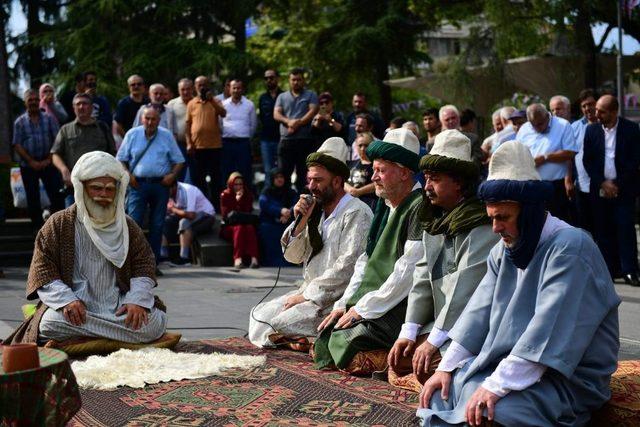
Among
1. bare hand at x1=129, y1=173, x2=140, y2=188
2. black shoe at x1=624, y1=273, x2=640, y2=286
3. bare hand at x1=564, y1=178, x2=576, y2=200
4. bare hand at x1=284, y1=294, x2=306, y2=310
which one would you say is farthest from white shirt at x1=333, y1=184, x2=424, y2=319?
bare hand at x1=129, y1=173, x2=140, y2=188

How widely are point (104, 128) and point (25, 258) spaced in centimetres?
229

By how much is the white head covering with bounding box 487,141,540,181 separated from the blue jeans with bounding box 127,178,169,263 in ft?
26.7

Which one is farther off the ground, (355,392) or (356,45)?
(356,45)

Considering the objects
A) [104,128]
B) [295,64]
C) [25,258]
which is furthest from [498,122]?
[295,64]

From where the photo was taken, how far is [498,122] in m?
14.2

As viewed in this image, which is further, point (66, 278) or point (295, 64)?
point (295, 64)

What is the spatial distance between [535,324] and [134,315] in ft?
12.1

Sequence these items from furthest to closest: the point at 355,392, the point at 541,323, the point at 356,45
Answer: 1. the point at 356,45
2. the point at 355,392
3. the point at 541,323

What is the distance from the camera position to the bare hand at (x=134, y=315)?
808cm

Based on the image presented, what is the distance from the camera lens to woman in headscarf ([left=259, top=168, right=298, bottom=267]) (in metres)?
14.1

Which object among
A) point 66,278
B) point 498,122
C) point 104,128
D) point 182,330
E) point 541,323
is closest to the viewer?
point 541,323

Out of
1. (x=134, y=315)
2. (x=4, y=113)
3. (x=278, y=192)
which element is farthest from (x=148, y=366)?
(x=4, y=113)

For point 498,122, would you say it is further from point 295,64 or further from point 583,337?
point 295,64

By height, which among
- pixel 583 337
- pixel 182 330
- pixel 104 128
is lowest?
pixel 182 330
